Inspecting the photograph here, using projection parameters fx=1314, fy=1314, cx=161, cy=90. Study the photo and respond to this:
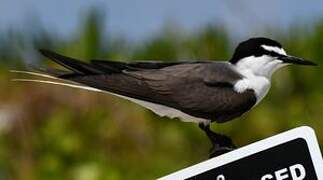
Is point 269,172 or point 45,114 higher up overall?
point 269,172

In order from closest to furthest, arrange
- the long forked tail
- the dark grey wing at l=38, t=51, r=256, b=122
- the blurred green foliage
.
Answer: the long forked tail → the dark grey wing at l=38, t=51, r=256, b=122 → the blurred green foliage

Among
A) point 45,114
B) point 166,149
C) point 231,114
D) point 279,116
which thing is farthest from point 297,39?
point 231,114

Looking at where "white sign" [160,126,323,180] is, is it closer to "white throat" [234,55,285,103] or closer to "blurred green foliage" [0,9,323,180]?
"white throat" [234,55,285,103]

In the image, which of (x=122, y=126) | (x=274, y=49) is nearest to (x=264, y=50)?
(x=274, y=49)

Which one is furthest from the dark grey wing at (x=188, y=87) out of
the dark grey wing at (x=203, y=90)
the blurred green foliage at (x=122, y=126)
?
the blurred green foliage at (x=122, y=126)

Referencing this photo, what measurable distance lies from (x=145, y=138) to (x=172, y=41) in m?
0.38

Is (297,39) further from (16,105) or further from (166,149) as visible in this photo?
(16,105)

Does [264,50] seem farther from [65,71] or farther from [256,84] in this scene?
[65,71]

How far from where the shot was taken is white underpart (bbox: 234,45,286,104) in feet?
5.31

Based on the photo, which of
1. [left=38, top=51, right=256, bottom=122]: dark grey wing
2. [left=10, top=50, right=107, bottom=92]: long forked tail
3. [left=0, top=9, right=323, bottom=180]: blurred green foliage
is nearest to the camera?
[left=10, top=50, right=107, bottom=92]: long forked tail

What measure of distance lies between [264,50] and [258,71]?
1.1 inches

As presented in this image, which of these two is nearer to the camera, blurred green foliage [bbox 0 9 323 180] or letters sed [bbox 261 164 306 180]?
letters sed [bbox 261 164 306 180]

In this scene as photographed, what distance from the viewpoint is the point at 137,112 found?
15.5 ft

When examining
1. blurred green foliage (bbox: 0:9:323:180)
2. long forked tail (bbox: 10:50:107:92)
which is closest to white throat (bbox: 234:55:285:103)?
long forked tail (bbox: 10:50:107:92)
